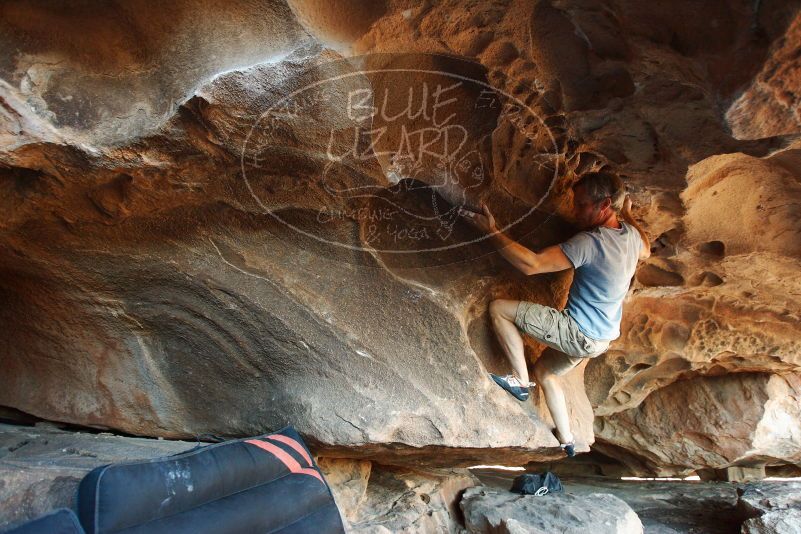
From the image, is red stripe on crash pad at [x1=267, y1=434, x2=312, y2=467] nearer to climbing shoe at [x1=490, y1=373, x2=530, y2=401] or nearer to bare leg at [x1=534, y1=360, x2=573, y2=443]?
climbing shoe at [x1=490, y1=373, x2=530, y2=401]

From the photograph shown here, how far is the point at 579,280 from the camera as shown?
221cm

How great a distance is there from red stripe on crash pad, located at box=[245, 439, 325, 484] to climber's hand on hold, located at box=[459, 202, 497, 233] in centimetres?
94

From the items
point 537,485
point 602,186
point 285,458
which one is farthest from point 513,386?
point 285,458

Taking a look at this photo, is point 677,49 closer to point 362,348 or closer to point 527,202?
point 527,202

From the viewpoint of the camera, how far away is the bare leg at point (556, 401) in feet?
7.77

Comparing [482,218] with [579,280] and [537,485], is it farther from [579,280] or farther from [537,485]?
[537,485]

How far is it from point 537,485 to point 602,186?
4.27 ft

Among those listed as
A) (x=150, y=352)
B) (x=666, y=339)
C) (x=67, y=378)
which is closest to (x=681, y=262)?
(x=666, y=339)

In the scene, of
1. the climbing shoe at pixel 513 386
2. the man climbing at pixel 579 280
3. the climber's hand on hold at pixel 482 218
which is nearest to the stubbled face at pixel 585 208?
the man climbing at pixel 579 280

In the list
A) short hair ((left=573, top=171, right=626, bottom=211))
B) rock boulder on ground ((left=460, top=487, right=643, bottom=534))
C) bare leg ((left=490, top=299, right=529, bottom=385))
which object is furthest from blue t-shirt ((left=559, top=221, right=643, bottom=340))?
rock boulder on ground ((left=460, top=487, right=643, bottom=534))

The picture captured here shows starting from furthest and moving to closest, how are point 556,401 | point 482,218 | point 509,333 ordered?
1. point 556,401
2. point 509,333
3. point 482,218

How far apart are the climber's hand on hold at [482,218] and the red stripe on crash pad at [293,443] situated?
2.97 feet

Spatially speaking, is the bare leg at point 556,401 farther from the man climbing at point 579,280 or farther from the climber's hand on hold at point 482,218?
the climber's hand on hold at point 482,218

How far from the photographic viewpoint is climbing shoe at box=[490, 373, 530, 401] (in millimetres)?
2227
